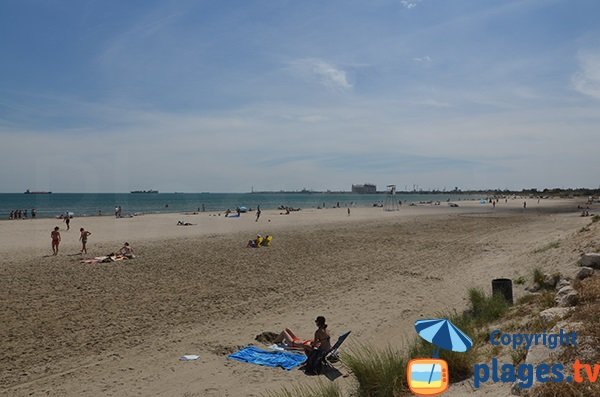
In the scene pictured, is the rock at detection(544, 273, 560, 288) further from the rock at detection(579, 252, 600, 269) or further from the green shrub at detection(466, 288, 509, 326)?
the green shrub at detection(466, 288, 509, 326)

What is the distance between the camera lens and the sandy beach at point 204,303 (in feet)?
21.8

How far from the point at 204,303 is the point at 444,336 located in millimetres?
7118

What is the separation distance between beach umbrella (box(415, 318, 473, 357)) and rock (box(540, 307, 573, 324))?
5.31ft

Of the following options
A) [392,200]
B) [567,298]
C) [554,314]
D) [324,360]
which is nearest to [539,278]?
[567,298]

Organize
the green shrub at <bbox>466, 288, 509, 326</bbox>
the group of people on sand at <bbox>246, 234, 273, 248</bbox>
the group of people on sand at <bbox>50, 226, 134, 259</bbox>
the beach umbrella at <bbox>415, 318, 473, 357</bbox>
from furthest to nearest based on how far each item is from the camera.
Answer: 1. the group of people on sand at <bbox>246, 234, 273, 248</bbox>
2. the group of people on sand at <bbox>50, 226, 134, 259</bbox>
3. the green shrub at <bbox>466, 288, 509, 326</bbox>
4. the beach umbrella at <bbox>415, 318, 473, 357</bbox>

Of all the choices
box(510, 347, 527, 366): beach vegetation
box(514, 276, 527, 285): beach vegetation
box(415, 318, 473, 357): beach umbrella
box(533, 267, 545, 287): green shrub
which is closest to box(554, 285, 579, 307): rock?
box(510, 347, 527, 366): beach vegetation

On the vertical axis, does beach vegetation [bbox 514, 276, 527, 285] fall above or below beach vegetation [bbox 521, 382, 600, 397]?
below

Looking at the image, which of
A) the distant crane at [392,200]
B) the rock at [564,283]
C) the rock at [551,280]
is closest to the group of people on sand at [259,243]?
the rock at [551,280]

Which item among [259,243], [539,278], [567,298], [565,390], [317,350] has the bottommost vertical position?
[317,350]

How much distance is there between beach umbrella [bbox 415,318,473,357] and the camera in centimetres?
490

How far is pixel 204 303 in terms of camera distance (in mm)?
10773

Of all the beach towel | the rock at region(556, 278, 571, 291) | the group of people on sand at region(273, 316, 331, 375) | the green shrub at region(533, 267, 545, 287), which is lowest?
the beach towel

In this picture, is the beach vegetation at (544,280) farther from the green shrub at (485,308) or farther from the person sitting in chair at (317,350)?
the person sitting in chair at (317,350)

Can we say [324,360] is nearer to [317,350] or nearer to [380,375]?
[317,350]
